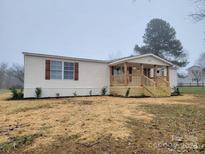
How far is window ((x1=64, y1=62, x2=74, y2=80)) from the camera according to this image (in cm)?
1409

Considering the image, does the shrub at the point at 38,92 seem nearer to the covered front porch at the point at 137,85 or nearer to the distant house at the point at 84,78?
the distant house at the point at 84,78

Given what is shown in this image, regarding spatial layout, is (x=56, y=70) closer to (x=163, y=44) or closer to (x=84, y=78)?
(x=84, y=78)

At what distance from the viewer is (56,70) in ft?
45.0

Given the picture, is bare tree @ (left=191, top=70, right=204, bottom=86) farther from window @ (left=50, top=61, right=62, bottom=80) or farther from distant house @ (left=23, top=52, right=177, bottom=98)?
window @ (left=50, top=61, right=62, bottom=80)

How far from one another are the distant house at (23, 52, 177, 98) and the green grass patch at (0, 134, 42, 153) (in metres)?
8.56

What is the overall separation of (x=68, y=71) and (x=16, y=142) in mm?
10141

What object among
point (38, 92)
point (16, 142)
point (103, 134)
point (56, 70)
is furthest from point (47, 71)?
point (103, 134)

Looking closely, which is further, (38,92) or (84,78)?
(84,78)

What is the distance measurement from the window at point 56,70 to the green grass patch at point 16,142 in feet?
30.2

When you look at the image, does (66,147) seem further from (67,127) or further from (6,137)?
(6,137)

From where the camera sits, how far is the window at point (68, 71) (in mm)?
14086

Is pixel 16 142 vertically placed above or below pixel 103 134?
below

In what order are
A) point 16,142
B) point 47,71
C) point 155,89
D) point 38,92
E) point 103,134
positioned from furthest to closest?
point 155,89 → point 47,71 → point 38,92 → point 103,134 → point 16,142

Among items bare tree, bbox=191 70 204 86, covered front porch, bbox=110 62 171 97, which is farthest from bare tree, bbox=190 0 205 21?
bare tree, bbox=191 70 204 86
